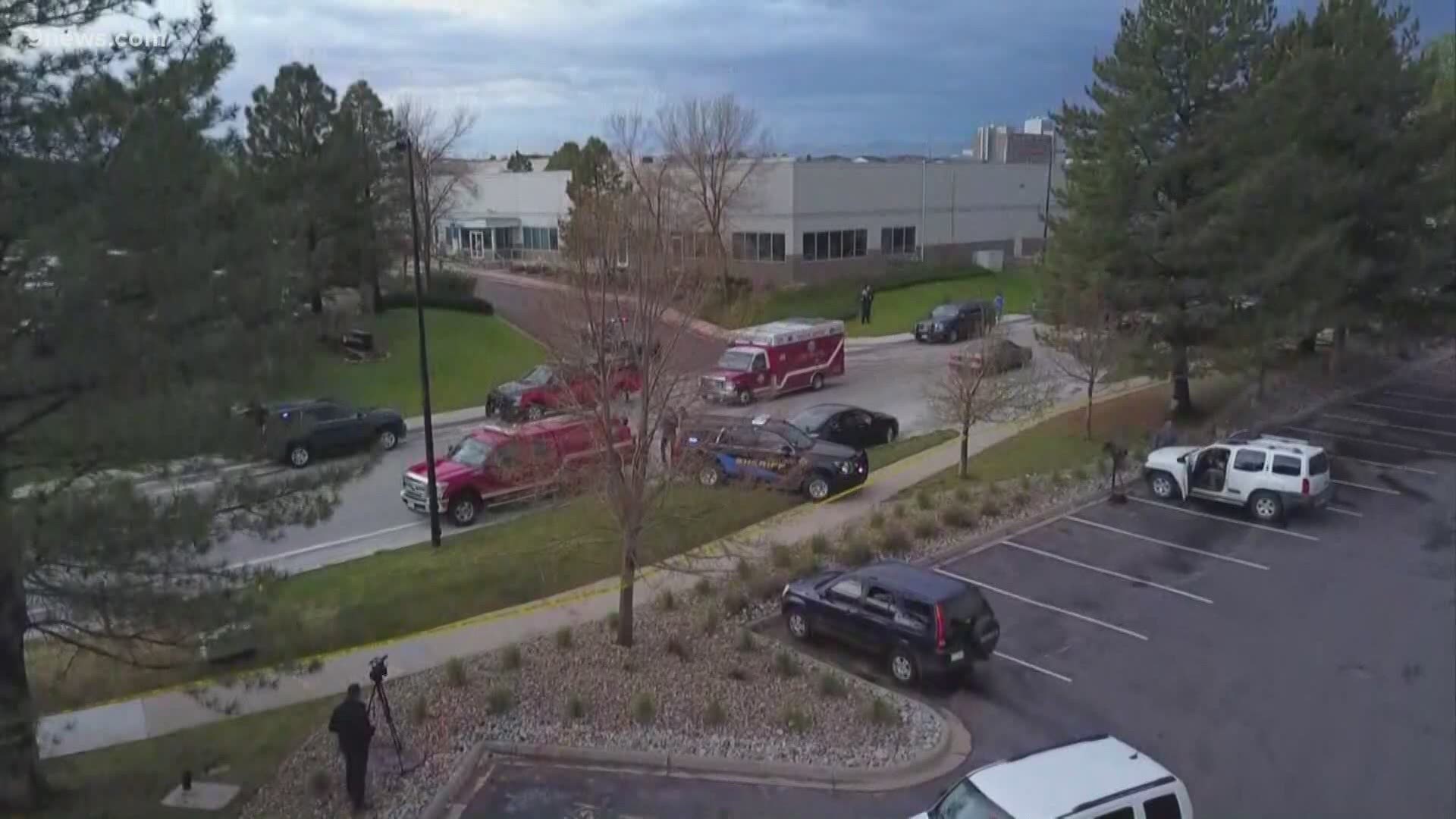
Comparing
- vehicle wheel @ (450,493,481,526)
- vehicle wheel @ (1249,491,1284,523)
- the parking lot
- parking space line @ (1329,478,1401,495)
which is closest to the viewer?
the parking lot

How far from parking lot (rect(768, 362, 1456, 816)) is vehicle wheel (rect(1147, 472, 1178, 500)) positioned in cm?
27

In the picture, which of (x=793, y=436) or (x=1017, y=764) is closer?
(x=1017, y=764)

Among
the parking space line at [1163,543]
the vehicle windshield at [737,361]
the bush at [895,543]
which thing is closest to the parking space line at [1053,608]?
the bush at [895,543]

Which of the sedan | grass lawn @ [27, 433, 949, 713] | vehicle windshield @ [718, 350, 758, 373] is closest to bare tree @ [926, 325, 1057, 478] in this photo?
the sedan

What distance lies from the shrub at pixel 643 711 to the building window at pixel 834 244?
4580 centimetres

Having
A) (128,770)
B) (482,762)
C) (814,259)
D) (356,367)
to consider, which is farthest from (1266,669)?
(814,259)

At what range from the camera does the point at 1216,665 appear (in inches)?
572

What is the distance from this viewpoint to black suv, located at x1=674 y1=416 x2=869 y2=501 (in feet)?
70.4

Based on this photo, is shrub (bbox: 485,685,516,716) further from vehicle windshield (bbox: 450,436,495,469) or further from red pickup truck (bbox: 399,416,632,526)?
vehicle windshield (bbox: 450,436,495,469)

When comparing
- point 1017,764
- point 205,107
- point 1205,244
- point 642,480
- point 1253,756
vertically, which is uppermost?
point 205,107

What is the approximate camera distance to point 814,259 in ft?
188

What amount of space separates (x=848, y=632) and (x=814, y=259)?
44.5 m

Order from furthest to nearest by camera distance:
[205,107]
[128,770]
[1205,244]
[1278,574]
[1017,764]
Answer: [1205,244]
[1278,574]
[128,770]
[205,107]
[1017,764]

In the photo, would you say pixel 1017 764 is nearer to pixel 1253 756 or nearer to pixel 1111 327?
pixel 1253 756
